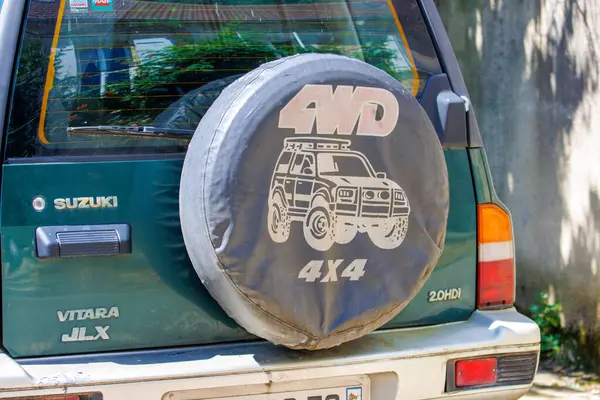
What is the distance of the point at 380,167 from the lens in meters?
2.51

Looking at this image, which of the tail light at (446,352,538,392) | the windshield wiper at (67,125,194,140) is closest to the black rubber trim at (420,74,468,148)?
the tail light at (446,352,538,392)

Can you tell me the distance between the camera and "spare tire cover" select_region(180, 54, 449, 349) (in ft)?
7.68

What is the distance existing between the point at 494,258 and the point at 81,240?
Answer: 1434 mm

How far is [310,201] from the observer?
241 centimetres

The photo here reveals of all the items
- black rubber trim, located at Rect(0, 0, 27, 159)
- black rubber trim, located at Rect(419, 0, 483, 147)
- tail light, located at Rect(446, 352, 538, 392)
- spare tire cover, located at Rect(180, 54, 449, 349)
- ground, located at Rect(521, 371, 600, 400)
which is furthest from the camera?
ground, located at Rect(521, 371, 600, 400)

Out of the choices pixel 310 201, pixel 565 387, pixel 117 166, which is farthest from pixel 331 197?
pixel 565 387

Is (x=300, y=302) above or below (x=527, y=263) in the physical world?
above

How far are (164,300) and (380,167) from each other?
2.59ft

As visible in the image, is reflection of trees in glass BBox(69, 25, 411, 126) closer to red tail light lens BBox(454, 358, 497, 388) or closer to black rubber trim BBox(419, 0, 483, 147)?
black rubber trim BBox(419, 0, 483, 147)

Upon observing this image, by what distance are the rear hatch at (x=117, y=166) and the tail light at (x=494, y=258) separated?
0.13 metres

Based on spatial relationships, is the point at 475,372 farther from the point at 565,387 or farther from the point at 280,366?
the point at 565,387

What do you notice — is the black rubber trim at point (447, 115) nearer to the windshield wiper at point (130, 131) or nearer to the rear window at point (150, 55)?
the rear window at point (150, 55)

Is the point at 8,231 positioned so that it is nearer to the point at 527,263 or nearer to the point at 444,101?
the point at 444,101

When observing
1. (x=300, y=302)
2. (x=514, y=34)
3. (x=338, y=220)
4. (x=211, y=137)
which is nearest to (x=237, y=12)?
(x=211, y=137)
